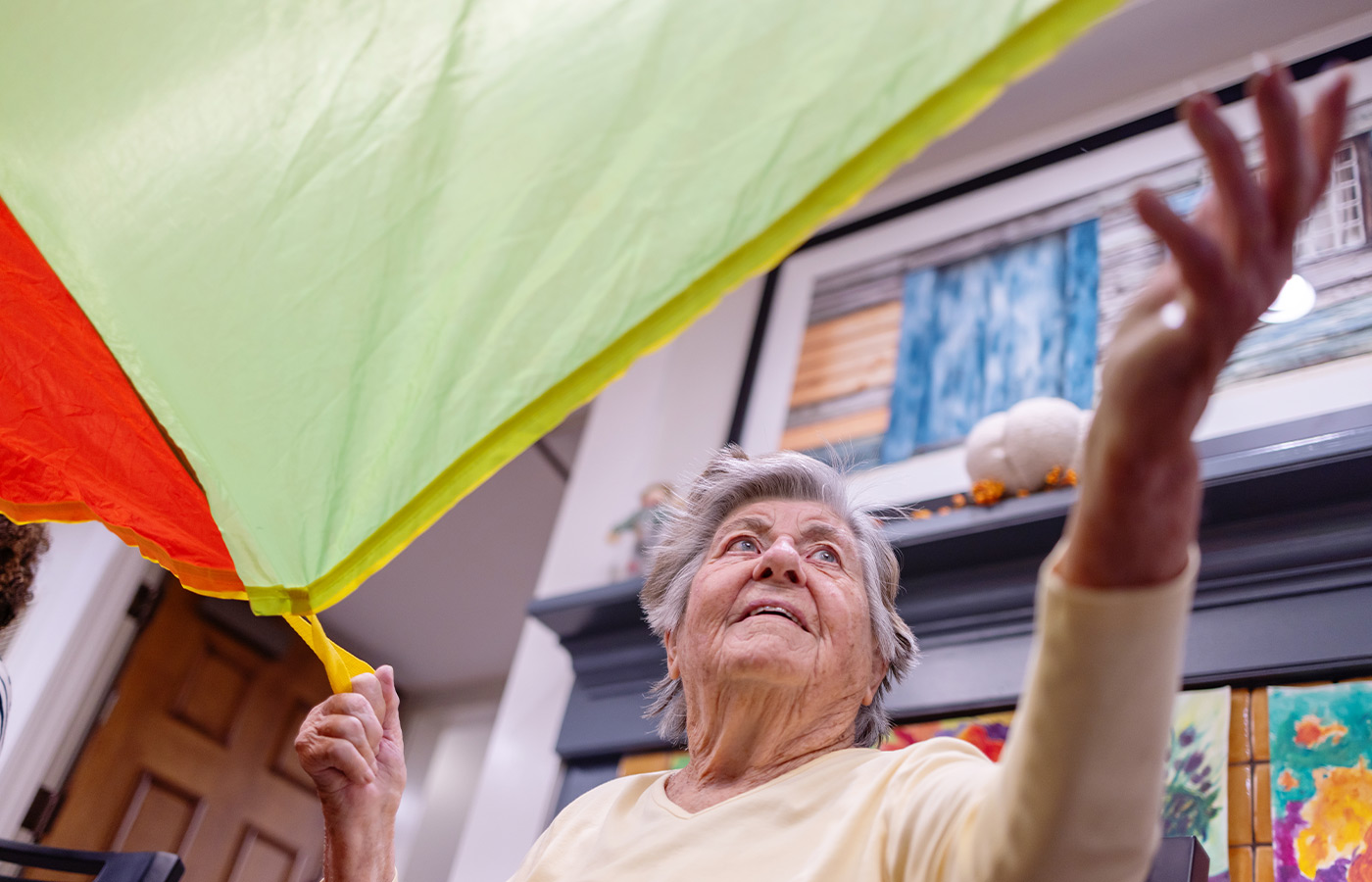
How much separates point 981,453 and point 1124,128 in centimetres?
117

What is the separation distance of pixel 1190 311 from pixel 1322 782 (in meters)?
1.59

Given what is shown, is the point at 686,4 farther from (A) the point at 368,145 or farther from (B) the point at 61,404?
(B) the point at 61,404

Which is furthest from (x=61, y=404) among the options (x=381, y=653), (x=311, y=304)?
(x=381, y=653)

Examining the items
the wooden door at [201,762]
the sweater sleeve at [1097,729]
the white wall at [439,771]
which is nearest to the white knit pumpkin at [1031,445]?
the sweater sleeve at [1097,729]

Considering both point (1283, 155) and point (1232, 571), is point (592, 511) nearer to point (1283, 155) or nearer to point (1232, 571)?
point (1232, 571)

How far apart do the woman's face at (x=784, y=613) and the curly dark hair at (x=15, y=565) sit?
93 cm

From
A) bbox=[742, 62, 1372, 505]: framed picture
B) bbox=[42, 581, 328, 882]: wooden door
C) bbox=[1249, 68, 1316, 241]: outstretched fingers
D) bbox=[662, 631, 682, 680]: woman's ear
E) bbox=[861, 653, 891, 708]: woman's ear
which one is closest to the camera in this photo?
bbox=[1249, 68, 1316, 241]: outstretched fingers

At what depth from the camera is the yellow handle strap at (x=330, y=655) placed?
1078 mm

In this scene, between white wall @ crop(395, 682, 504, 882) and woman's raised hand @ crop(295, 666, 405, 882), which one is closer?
woman's raised hand @ crop(295, 666, 405, 882)

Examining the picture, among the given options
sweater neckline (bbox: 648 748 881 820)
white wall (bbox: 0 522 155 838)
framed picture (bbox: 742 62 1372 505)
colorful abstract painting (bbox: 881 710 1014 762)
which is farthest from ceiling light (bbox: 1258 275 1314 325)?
white wall (bbox: 0 522 155 838)

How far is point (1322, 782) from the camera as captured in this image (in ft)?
6.04

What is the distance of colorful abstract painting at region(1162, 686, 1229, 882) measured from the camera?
189 cm

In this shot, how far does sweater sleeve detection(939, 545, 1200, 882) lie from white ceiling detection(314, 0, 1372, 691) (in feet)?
7.20

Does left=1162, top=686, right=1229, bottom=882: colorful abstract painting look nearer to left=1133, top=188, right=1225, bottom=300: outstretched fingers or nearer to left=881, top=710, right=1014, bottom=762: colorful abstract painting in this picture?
left=881, top=710, right=1014, bottom=762: colorful abstract painting
